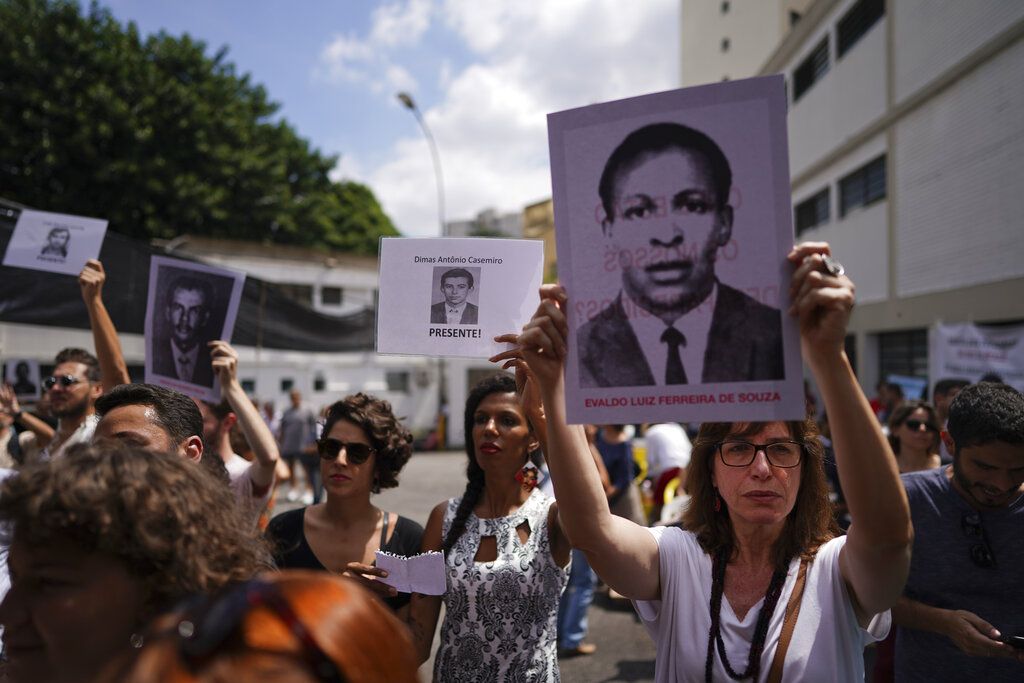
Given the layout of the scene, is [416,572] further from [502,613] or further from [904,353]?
[904,353]

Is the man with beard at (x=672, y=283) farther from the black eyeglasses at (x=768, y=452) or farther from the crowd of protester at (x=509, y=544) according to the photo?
the black eyeglasses at (x=768, y=452)

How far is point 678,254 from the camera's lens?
1.46 metres

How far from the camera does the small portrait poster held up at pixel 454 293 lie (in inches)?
93.9

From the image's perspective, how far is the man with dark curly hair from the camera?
118 cm

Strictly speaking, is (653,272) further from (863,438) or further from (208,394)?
(208,394)

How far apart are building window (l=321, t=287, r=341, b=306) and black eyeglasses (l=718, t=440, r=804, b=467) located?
82.9ft

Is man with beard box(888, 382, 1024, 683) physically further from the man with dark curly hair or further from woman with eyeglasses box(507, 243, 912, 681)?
the man with dark curly hair

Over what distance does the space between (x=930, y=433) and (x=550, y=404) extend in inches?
150

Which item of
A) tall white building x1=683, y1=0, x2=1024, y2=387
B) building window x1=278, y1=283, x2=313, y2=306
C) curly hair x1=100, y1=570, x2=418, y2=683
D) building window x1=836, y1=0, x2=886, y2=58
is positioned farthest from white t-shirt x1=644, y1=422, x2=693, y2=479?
building window x1=278, y1=283, x2=313, y2=306

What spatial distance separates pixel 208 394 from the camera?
3.36m

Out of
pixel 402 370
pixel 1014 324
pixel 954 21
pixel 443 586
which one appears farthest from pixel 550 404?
pixel 402 370

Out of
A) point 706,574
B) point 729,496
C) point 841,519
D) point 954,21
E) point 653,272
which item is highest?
point 954,21

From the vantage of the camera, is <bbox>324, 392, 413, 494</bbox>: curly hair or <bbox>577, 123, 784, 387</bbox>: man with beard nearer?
<bbox>577, 123, 784, 387</bbox>: man with beard

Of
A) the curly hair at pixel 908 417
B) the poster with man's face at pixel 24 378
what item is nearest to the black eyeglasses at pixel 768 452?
the curly hair at pixel 908 417
